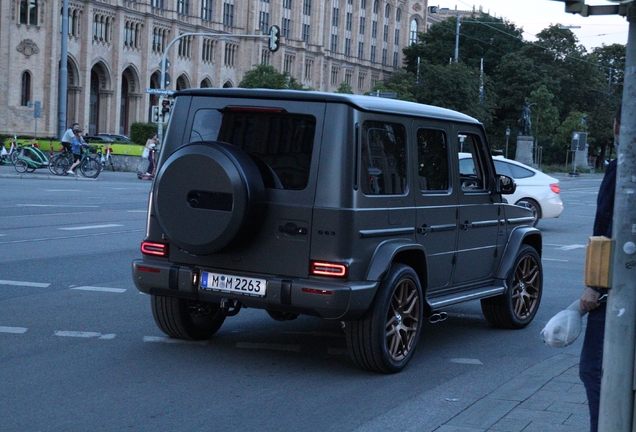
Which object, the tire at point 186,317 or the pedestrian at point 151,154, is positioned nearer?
the tire at point 186,317

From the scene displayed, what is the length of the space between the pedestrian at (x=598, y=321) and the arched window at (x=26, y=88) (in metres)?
65.7

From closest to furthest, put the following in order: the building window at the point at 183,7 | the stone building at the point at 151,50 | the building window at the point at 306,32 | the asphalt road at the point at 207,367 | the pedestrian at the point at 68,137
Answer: the asphalt road at the point at 207,367 → the pedestrian at the point at 68,137 → the stone building at the point at 151,50 → the building window at the point at 183,7 → the building window at the point at 306,32

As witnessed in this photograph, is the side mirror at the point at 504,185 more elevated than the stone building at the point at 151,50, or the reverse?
the stone building at the point at 151,50

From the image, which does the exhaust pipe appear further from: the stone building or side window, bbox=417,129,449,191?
the stone building

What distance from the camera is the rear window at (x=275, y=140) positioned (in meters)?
6.78

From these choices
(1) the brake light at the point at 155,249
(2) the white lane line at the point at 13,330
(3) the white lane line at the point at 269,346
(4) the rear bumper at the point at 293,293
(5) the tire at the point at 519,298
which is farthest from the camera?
(5) the tire at the point at 519,298

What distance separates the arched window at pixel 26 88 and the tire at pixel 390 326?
6307cm

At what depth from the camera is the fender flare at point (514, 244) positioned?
8.77m

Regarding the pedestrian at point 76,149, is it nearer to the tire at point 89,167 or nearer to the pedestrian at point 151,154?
the tire at point 89,167

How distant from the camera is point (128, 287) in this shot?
10.5 metres

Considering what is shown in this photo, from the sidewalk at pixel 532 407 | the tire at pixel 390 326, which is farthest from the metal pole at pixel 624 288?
the tire at pixel 390 326

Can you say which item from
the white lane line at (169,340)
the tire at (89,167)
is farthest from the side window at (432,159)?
the tire at (89,167)

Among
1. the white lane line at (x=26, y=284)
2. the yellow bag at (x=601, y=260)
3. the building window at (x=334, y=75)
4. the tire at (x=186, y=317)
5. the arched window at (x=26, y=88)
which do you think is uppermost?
the building window at (x=334, y=75)

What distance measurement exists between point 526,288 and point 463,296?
1.49 m
